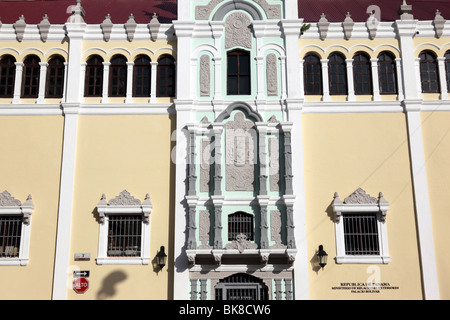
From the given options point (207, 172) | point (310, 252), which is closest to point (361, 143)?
point (310, 252)

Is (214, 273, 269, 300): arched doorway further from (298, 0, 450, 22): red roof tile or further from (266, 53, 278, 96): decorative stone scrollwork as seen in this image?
(298, 0, 450, 22): red roof tile

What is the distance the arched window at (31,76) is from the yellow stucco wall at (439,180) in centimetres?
1568

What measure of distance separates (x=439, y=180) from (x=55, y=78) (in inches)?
621

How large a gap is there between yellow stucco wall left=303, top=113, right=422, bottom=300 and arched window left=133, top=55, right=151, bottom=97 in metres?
6.54

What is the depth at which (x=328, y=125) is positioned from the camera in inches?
787

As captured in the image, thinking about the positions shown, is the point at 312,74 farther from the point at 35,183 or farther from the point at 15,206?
the point at 15,206

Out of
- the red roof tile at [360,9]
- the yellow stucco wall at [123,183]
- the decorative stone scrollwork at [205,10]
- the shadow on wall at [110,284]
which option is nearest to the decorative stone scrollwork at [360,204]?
the yellow stucco wall at [123,183]

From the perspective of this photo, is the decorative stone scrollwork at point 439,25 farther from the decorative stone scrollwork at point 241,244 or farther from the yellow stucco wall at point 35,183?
the yellow stucco wall at point 35,183

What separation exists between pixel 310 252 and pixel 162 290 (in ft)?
18.3

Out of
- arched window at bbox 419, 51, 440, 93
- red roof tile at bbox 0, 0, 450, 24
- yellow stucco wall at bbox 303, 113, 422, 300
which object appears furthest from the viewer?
red roof tile at bbox 0, 0, 450, 24

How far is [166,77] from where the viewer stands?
2084 cm

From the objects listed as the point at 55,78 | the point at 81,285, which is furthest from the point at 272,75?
the point at 81,285

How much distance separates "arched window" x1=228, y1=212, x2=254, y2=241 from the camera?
61.4 ft

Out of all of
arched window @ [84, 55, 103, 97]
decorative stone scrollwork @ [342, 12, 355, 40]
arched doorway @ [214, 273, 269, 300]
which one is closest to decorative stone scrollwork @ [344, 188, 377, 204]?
arched doorway @ [214, 273, 269, 300]
